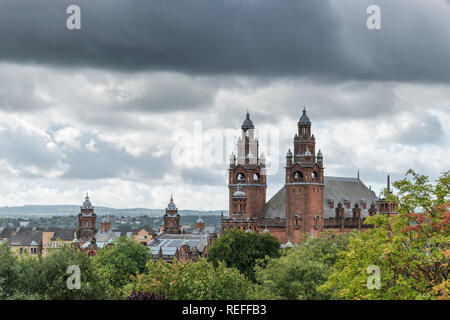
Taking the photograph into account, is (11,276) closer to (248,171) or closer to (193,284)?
(193,284)

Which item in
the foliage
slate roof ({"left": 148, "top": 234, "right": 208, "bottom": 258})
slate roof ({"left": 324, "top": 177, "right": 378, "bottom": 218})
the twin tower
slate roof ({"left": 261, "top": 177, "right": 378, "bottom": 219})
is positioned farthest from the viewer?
slate roof ({"left": 148, "top": 234, "right": 208, "bottom": 258})

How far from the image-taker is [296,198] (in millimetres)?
140875

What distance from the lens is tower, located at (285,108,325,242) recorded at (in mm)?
140375

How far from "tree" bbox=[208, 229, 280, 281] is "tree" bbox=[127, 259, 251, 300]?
38.8 meters

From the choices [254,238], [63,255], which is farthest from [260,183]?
[63,255]

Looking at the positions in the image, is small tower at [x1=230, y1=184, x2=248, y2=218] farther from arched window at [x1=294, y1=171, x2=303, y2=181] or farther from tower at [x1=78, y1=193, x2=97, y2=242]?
tower at [x1=78, y1=193, x2=97, y2=242]

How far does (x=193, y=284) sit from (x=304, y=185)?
259ft

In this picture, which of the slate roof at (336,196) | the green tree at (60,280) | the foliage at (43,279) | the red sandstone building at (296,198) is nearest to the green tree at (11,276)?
the foliage at (43,279)

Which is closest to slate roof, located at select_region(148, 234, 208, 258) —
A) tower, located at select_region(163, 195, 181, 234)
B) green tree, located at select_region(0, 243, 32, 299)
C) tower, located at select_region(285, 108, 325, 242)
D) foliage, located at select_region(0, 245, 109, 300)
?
tower, located at select_region(163, 195, 181, 234)

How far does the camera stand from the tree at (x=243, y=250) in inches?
4382

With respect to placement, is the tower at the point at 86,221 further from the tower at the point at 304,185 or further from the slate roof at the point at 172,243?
the tower at the point at 304,185
